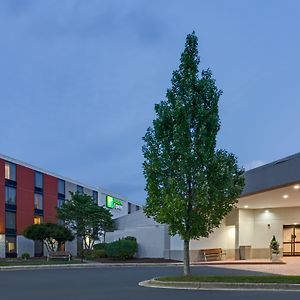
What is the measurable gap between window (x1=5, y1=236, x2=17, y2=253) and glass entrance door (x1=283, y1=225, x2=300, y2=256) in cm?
3393

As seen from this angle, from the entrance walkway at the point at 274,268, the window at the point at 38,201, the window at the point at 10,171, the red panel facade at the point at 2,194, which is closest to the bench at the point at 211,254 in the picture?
the entrance walkway at the point at 274,268

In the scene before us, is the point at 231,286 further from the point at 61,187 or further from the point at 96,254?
the point at 61,187

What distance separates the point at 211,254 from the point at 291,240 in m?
6.89

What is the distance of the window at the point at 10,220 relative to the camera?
200 ft

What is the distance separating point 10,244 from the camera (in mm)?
61000

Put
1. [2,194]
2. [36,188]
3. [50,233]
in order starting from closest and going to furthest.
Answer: [50,233] < [2,194] < [36,188]

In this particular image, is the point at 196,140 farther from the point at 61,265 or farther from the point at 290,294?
the point at 61,265

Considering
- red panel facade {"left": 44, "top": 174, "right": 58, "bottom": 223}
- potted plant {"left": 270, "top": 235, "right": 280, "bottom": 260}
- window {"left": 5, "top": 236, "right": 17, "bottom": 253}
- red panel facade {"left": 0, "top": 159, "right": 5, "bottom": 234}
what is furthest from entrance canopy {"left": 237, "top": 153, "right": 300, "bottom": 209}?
red panel facade {"left": 44, "top": 174, "right": 58, "bottom": 223}

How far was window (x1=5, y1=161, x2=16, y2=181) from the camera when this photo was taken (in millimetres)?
61219

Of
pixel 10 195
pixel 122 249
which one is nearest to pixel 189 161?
pixel 122 249

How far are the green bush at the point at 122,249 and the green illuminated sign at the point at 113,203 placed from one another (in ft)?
143

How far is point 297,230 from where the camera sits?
39500 mm

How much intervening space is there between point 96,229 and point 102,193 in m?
38.3

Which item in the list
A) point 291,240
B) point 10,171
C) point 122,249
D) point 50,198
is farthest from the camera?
point 50,198
